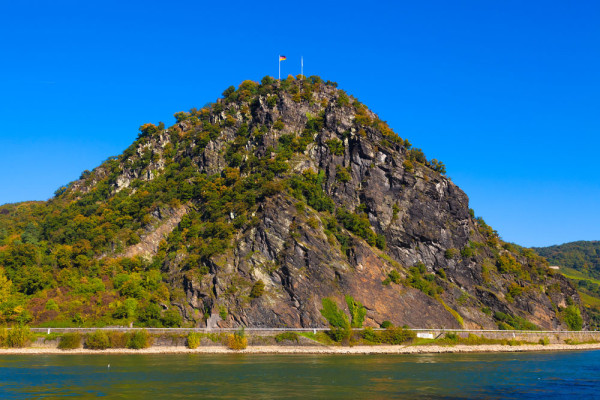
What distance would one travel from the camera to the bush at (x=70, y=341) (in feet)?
268

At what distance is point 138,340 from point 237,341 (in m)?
16.7

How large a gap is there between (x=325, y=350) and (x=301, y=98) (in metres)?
86.6

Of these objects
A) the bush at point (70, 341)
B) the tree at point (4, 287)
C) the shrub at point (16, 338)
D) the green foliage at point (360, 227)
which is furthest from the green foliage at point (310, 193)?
the tree at point (4, 287)

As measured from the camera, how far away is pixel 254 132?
142875 millimetres

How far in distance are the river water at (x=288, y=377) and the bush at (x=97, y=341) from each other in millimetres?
5714

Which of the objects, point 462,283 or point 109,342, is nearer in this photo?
point 109,342

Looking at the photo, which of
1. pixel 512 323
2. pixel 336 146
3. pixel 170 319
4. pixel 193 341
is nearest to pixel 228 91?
pixel 336 146

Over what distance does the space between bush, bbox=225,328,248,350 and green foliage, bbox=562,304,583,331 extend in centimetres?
8345

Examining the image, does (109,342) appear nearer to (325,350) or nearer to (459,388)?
(325,350)

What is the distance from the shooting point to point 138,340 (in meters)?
83.4

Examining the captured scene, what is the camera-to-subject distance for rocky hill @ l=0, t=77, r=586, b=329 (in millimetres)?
97625

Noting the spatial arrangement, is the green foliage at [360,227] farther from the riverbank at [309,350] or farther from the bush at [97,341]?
the bush at [97,341]

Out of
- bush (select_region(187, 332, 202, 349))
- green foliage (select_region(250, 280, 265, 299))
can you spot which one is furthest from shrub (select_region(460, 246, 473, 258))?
bush (select_region(187, 332, 202, 349))

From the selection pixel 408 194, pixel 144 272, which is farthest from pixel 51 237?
pixel 408 194
